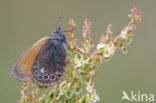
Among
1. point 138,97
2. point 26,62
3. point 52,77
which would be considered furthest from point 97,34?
point 52,77

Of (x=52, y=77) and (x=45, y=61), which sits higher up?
(x=45, y=61)

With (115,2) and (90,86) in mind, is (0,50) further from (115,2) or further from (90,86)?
(90,86)

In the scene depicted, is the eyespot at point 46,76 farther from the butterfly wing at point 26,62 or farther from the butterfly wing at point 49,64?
the butterfly wing at point 26,62

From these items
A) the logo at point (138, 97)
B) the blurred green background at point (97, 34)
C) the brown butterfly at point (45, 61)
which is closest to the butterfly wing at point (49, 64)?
the brown butterfly at point (45, 61)

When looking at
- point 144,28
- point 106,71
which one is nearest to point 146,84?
point 106,71

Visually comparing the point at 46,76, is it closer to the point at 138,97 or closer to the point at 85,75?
the point at 85,75

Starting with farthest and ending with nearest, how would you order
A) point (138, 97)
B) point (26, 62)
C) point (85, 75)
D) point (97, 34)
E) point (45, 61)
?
point (97, 34)
point (138, 97)
point (45, 61)
point (26, 62)
point (85, 75)
